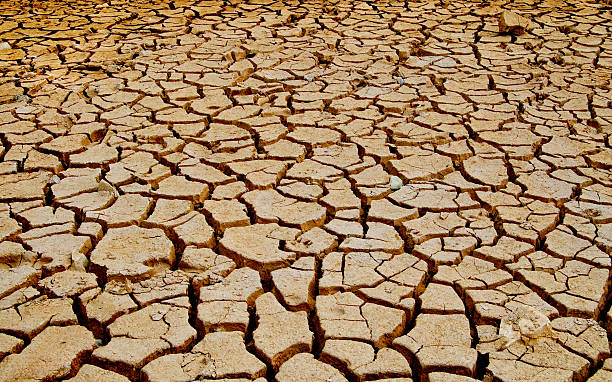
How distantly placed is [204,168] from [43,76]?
77.6 inches

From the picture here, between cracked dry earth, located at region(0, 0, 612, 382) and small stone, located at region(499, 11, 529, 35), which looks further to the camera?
small stone, located at region(499, 11, 529, 35)

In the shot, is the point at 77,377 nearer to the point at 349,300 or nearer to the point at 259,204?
the point at 349,300

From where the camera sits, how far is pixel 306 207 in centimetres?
294

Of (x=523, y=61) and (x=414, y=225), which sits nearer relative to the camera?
(x=414, y=225)

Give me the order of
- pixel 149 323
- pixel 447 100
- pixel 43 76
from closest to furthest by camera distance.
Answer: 1. pixel 149 323
2. pixel 447 100
3. pixel 43 76

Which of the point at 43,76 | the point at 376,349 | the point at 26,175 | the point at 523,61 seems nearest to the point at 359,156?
the point at 376,349

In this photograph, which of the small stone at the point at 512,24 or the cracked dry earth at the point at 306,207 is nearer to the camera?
the cracked dry earth at the point at 306,207

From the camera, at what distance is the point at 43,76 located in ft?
15.0

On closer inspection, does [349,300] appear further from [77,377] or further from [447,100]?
[447,100]

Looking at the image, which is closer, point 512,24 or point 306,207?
point 306,207

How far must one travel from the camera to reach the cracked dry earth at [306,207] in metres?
2.10

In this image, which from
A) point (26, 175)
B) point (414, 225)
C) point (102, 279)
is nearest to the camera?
point (102, 279)

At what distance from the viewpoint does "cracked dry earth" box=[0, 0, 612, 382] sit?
210 cm

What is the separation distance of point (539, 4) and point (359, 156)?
393 cm
